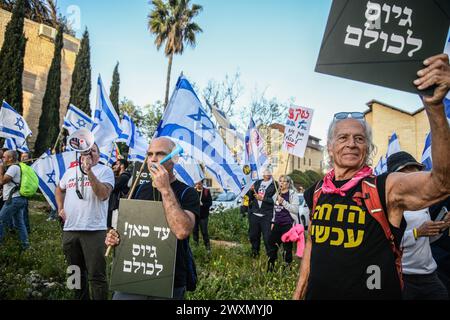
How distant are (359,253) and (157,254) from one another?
1435 mm

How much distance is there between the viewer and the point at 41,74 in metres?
26.7

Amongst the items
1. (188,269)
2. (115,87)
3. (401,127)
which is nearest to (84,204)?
(188,269)

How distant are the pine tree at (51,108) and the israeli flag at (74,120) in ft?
60.3

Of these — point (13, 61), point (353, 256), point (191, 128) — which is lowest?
point (353, 256)

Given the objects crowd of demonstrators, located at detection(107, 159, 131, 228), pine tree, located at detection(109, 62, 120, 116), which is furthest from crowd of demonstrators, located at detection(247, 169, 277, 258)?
pine tree, located at detection(109, 62, 120, 116)

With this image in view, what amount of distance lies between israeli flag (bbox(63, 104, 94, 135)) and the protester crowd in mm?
3364

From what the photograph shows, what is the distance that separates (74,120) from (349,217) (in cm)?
668

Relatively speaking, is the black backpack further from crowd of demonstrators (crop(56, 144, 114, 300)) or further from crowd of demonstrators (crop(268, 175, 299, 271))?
crowd of demonstrators (crop(268, 175, 299, 271))

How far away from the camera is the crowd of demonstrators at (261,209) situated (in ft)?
23.8

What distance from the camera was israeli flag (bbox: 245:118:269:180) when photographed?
26.5 ft

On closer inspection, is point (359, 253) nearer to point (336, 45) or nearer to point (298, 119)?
point (336, 45)

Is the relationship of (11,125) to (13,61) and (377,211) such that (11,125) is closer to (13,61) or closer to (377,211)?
(377,211)

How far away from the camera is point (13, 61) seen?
22094mm

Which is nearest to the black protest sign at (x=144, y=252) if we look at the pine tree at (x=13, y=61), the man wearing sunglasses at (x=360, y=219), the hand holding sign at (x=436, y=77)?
the man wearing sunglasses at (x=360, y=219)
